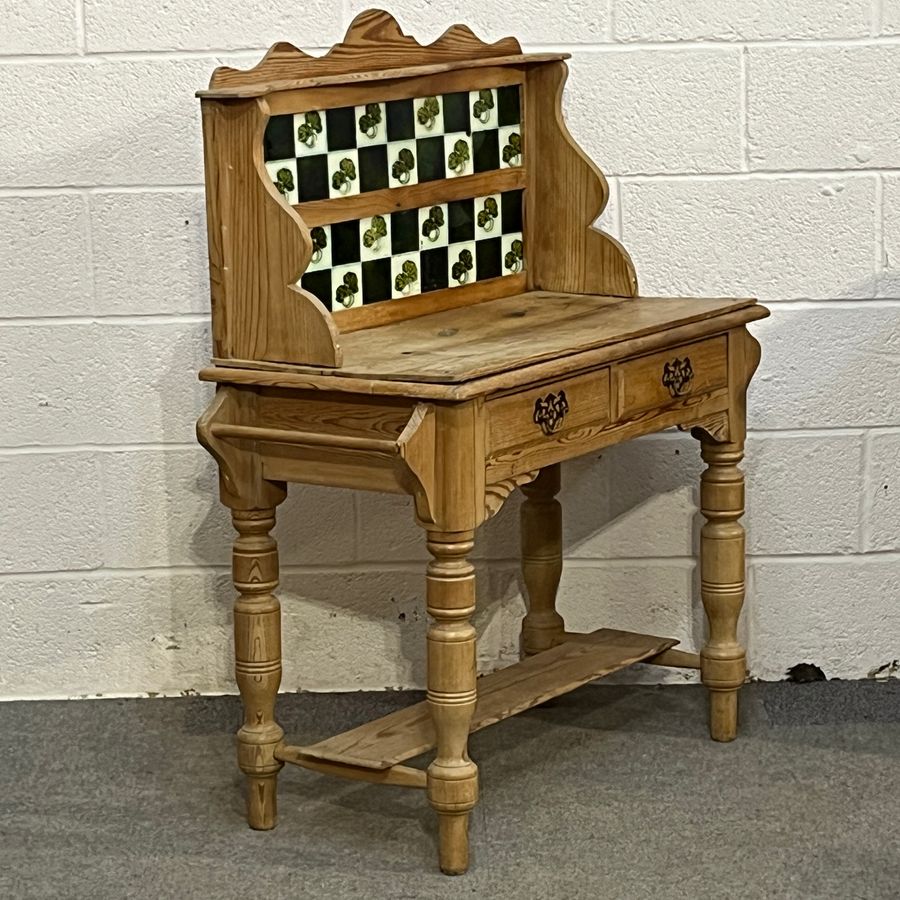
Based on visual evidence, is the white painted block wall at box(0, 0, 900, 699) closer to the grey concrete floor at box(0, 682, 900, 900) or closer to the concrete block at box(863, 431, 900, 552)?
the concrete block at box(863, 431, 900, 552)

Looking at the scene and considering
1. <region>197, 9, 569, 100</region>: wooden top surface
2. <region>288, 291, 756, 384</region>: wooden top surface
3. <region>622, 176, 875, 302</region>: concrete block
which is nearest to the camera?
<region>288, 291, 756, 384</region>: wooden top surface

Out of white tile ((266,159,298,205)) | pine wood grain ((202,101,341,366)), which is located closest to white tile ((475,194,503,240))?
white tile ((266,159,298,205))

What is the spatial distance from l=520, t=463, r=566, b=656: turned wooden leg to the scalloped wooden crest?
770mm

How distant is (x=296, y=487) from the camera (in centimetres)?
338

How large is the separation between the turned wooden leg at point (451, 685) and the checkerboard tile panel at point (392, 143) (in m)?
0.59

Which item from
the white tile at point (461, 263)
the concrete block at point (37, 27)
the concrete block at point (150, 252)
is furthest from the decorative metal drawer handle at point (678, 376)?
the concrete block at point (37, 27)

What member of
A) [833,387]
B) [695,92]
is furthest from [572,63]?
[833,387]

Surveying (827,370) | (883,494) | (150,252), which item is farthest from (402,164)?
(883,494)

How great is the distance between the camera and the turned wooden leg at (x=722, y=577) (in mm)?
3043

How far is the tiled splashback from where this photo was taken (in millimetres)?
2656

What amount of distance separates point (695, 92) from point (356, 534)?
1.03 meters

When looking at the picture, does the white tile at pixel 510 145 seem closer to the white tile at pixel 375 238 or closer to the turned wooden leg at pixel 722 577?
the white tile at pixel 375 238

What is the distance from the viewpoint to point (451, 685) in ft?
8.31

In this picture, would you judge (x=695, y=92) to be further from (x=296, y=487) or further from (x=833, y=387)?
(x=296, y=487)
